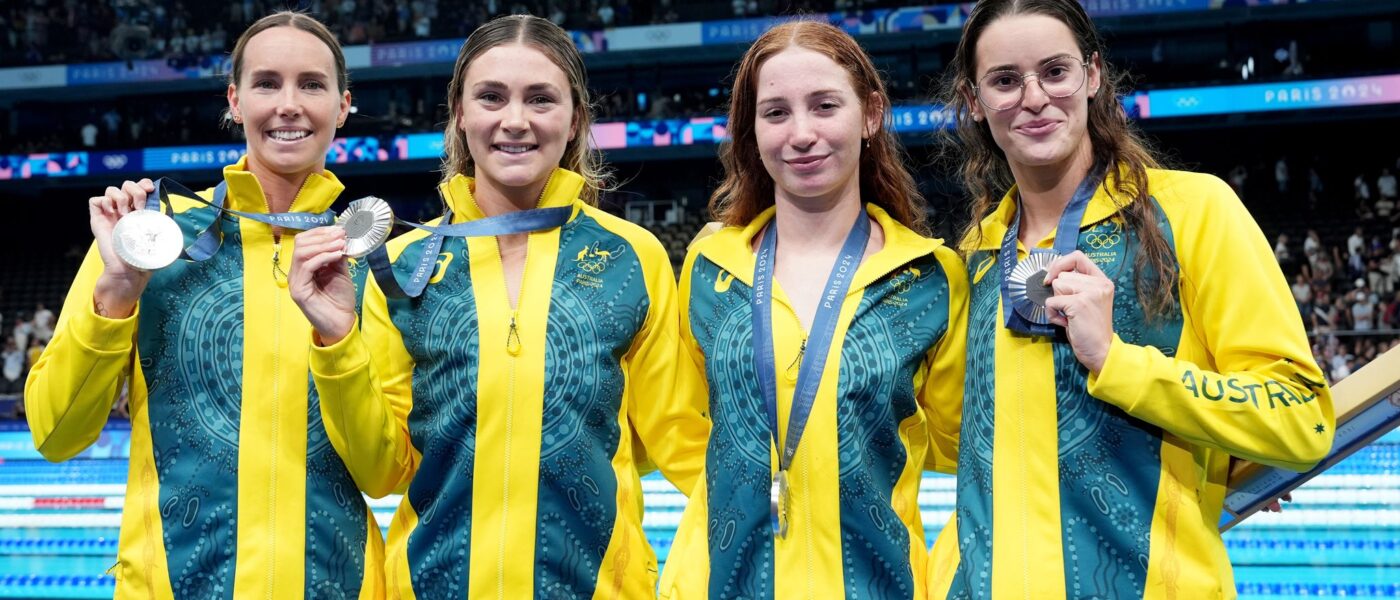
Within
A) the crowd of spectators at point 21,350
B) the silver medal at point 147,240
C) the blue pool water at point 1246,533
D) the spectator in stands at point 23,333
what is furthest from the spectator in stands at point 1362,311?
the spectator in stands at point 23,333

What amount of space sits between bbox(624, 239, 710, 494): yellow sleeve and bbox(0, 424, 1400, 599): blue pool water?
3.12 m

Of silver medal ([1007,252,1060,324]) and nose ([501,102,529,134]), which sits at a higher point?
nose ([501,102,529,134])

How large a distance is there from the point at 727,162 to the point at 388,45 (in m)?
17.7

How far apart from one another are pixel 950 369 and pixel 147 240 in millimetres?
1309

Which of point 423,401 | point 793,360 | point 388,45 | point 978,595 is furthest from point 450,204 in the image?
point 388,45

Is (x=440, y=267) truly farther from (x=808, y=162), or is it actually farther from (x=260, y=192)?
(x=808, y=162)

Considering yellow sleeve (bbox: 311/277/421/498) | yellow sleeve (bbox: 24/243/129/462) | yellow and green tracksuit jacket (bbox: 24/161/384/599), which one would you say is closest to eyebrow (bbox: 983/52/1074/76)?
yellow sleeve (bbox: 311/277/421/498)

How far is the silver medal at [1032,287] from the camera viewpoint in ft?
5.65

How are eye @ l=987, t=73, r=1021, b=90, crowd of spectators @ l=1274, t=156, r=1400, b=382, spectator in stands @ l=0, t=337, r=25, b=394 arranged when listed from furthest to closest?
spectator in stands @ l=0, t=337, r=25, b=394 < crowd of spectators @ l=1274, t=156, r=1400, b=382 < eye @ l=987, t=73, r=1021, b=90

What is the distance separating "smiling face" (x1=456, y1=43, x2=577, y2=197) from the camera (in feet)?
6.61

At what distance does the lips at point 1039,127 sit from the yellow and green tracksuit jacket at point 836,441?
25 centimetres

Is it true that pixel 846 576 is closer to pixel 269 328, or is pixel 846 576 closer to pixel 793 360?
pixel 793 360

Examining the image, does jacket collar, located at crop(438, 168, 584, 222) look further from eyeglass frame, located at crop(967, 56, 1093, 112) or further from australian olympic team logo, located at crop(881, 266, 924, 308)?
eyeglass frame, located at crop(967, 56, 1093, 112)

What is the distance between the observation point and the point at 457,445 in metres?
1.94
